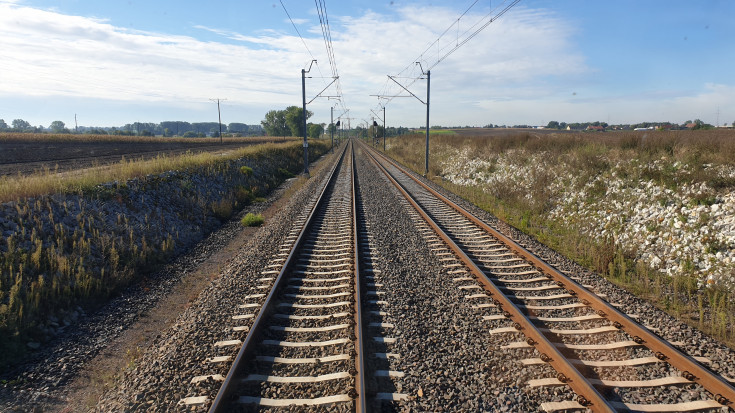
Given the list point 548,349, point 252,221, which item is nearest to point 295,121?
point 252,221

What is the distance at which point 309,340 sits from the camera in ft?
16.6

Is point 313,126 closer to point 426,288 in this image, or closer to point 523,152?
point 523,152

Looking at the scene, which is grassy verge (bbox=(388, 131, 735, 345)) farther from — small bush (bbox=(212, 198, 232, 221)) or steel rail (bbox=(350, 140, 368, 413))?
small bush (bbox=(212, 198, 232, 221))

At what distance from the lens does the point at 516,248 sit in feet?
28.2

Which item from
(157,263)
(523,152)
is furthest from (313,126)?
(157,263)

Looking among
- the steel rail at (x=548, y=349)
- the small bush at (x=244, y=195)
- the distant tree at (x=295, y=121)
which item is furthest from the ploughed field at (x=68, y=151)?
the distant tree at (x=295, y=121)

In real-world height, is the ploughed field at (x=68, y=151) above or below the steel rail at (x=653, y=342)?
above

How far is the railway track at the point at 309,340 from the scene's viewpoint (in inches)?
154

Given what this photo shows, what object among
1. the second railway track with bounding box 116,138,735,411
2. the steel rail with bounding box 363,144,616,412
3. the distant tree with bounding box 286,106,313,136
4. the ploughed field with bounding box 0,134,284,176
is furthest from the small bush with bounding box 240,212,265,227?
the distant tree with bounding box 286,106,313,136

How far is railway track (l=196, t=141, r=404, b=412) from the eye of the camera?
392 cm

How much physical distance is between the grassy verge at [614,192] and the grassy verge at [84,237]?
949 cm

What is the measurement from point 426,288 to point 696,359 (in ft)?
11.7

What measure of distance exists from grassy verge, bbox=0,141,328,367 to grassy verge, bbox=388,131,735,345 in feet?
31.1

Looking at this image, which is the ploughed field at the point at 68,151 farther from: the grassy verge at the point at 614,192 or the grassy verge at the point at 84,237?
the grassy verge at the point at 614,192
